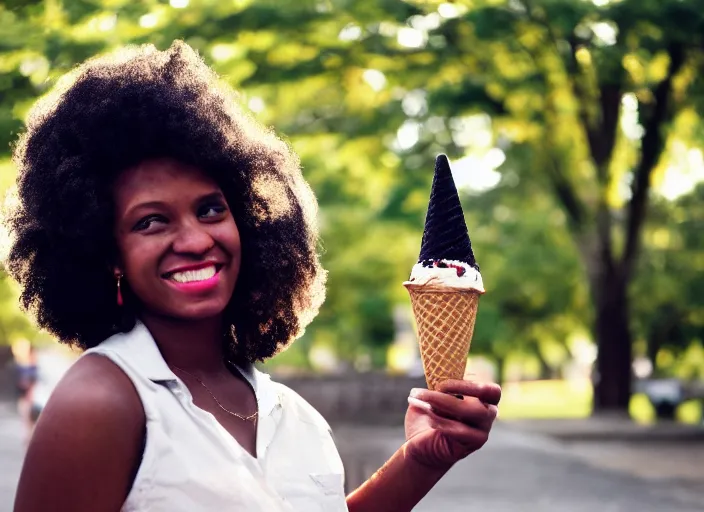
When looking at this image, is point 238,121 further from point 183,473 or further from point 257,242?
point 183,473

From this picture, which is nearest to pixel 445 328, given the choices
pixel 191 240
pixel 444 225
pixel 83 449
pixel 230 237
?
pixel 444 225

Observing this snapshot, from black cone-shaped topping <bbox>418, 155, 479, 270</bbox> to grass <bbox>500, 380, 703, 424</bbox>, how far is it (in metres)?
27.2

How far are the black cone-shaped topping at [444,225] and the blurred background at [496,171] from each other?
147 inches

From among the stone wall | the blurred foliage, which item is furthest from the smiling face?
the stone wall

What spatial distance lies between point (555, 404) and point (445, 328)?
154 feet

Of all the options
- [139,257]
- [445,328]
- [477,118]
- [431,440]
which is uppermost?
[477,118]

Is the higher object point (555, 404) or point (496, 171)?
point (496, 171)

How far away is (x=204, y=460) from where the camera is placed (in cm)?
235

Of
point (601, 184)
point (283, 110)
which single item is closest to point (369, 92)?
point (283, 110)

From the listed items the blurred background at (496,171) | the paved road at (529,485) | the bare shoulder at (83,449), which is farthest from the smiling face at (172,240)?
the paved road at (529,485)

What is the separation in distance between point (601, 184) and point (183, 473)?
17630mm

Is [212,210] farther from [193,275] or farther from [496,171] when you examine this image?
[496,171]

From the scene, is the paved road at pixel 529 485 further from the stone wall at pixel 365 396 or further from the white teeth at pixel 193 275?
the white teeth at pixel 193 275

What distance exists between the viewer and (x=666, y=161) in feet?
76.1
